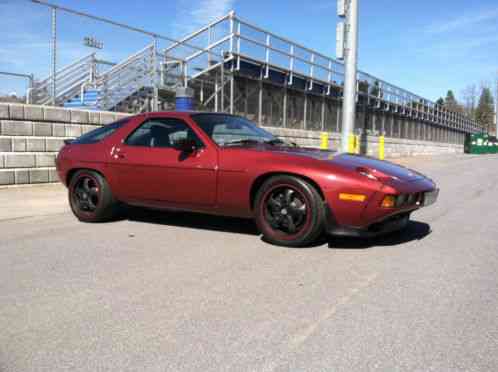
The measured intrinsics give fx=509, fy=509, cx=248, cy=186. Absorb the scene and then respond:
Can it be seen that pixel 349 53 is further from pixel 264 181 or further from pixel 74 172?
pixel 264 181

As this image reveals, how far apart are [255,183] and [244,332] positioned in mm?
2247

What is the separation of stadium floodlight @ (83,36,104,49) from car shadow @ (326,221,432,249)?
7794 millimetres

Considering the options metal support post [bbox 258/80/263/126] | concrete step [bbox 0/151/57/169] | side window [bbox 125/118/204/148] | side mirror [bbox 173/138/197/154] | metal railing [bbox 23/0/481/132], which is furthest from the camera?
metal support post [bbox 258/80/263/126]

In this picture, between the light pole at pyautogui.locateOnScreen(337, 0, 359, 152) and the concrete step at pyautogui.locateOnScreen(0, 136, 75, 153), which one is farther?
the light pole at pyautogui.locateOnScreen(337, 0, 359, 152)

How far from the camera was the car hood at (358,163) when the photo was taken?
4.54 metres

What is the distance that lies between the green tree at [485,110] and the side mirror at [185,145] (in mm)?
133628

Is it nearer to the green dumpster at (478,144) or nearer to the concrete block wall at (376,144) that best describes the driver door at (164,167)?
the concrete block wall at (376,144)

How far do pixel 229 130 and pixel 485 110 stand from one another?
141731 millimetres

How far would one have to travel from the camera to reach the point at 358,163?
4.75m

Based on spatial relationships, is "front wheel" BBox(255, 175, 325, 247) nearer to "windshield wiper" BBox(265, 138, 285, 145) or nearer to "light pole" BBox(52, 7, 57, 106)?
"windshield wiper" BBox(265, 138, 285, 145)

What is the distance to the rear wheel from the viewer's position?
571 cm

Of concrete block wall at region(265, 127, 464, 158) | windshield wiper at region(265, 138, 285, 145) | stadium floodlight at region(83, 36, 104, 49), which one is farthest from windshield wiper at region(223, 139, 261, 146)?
stadium floodlight at region(83, 36, 104, 49)

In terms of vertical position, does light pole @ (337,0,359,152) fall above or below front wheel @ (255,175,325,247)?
above

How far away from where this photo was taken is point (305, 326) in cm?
277
